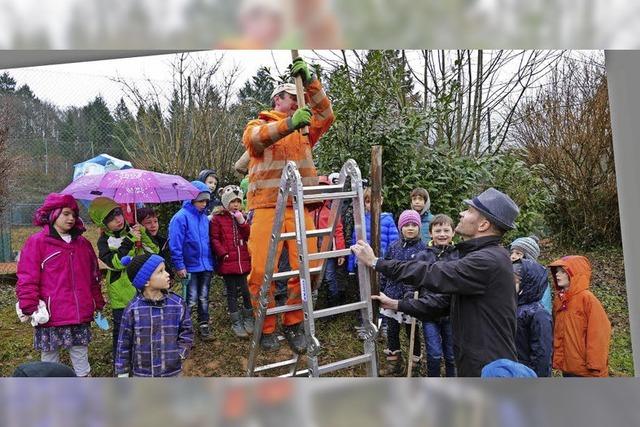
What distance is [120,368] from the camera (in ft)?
10.1

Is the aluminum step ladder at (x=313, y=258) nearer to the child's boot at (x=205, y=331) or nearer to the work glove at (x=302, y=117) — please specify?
the work glove at (x=302, y=117)

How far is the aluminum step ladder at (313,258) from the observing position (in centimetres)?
303

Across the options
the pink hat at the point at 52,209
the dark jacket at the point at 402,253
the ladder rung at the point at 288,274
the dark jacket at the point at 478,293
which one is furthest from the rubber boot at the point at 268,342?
the pink hat at the point at 52,209

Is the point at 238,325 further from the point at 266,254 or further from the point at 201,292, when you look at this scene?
the point at 266,254

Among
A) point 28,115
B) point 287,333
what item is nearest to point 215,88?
point 28,115

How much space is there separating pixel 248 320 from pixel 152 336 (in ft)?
6.24

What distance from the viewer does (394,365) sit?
4430 millimetres

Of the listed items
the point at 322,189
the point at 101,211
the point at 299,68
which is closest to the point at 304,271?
the point at 322,189

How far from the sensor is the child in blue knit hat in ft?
10.0

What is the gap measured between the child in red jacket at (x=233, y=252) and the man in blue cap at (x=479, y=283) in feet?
7.97

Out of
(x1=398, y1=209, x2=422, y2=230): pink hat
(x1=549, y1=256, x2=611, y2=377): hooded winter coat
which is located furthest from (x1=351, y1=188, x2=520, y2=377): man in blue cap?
(x1=398, y1=209, x2=422, y2=230): pink hat
